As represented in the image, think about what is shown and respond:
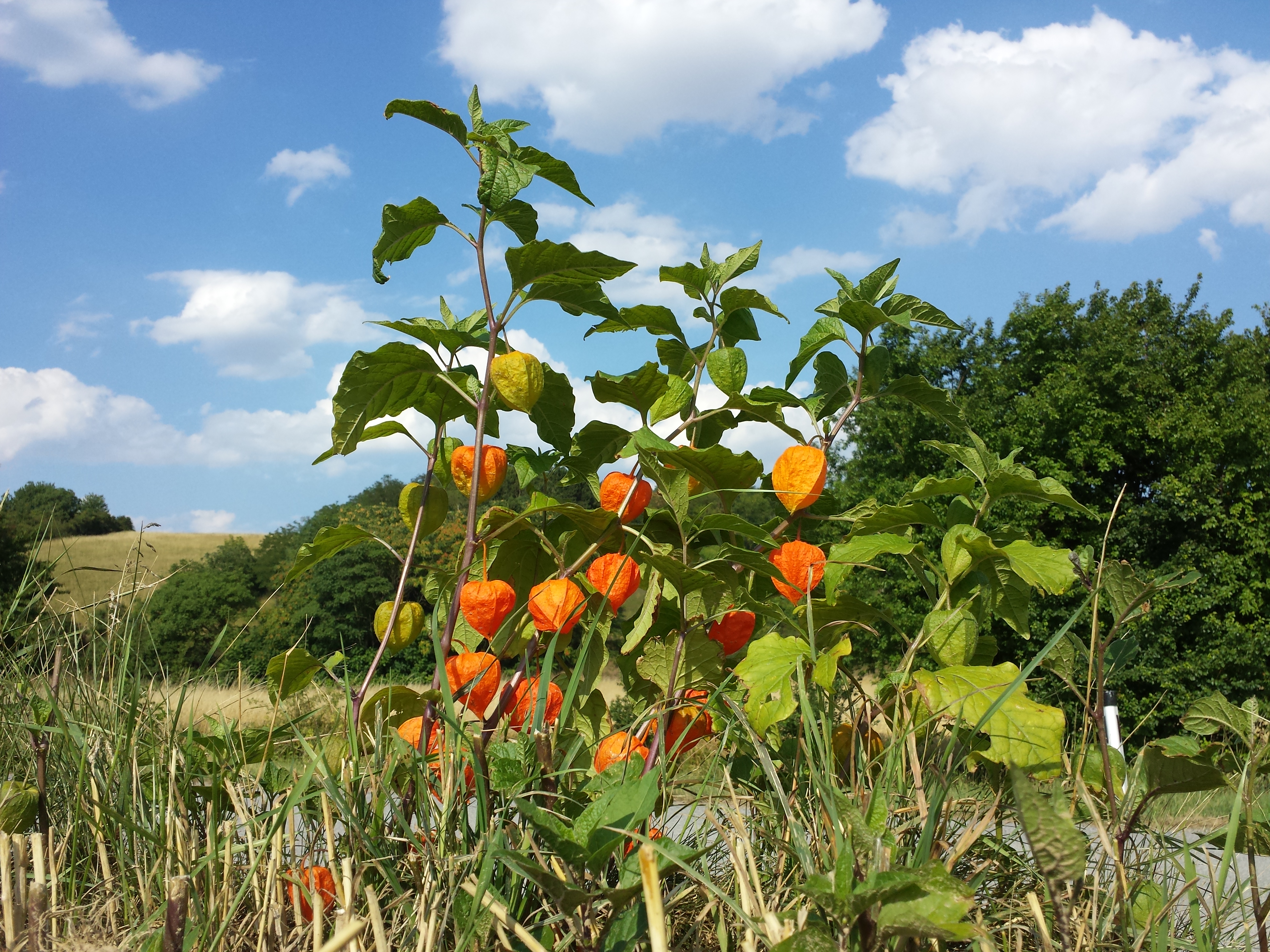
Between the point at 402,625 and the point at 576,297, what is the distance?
0.53 metres

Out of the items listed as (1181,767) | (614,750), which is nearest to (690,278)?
(614,750)

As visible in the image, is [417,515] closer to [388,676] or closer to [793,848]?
[388,676]

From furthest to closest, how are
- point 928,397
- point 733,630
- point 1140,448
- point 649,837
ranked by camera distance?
point 1140,448 → point 928,397 → point 733,630 → point 649,837

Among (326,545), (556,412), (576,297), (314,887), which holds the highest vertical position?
(576,297)

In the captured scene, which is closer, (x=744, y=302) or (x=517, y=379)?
(x=517, y=379)

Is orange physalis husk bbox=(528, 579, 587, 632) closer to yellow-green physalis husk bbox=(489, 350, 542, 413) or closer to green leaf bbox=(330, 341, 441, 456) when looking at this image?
yellow-green physalis husk bbox=(489, 350, 542, 413)

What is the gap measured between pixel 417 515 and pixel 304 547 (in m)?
0.17

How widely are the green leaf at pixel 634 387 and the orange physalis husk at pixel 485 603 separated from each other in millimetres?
374

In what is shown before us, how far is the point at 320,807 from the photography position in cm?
93

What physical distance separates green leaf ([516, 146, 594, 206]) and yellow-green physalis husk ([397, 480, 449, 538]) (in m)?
0.46

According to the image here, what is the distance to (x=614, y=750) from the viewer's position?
0.96 meters

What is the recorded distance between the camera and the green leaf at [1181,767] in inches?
30.8

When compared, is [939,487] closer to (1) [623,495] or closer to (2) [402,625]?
(1) [623,495]

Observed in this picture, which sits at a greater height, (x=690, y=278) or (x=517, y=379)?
(x=690, y=278)
